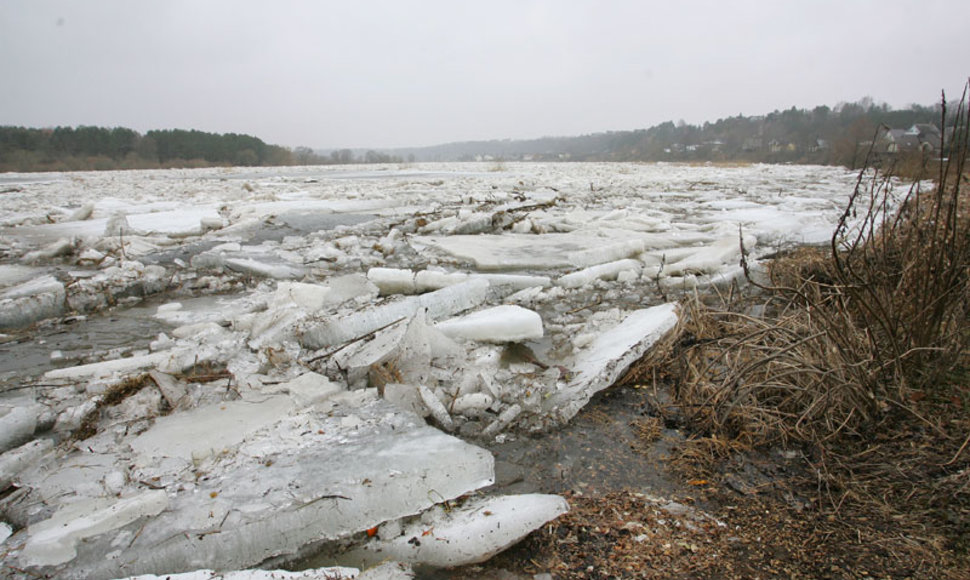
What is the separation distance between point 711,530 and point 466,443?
0.67m

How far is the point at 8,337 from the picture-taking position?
90.4 inches

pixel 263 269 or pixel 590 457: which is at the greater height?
pixel 263 269

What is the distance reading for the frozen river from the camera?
113 cm

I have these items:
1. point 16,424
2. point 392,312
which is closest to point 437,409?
point 392,312

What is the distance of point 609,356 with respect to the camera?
1904mm

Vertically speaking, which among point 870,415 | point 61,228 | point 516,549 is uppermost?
point 61,228

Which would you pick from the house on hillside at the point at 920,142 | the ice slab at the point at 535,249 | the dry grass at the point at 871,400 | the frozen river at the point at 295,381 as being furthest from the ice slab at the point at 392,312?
the house on hillside at the point at 920,142

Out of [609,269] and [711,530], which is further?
[609,269]

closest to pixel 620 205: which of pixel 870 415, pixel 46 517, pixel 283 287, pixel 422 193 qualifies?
pixel 422 193

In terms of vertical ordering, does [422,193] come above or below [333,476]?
above

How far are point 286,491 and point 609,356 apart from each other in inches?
48.0

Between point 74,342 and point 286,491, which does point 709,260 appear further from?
point 74,342

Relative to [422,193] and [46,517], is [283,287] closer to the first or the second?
[46,517]

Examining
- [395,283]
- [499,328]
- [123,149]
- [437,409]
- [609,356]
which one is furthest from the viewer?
[123,149]
